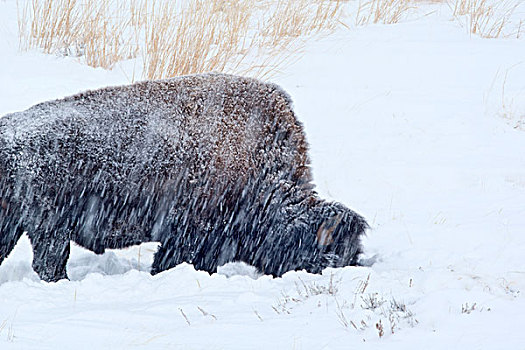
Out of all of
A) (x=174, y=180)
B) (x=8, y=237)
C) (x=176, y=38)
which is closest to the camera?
(x=8, y=237)

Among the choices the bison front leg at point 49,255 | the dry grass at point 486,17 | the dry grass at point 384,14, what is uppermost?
the dry grass at point 486,17

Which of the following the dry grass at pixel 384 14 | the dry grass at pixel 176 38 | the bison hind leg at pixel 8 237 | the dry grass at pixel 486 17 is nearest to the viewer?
the bison hind leg at pixel 8 237

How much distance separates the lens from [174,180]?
162 inches

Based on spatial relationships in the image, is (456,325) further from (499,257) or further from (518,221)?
(518,221)

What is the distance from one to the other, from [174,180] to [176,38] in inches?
136

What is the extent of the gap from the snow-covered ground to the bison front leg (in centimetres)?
11

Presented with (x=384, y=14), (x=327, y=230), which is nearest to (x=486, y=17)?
(x=384, y=14)

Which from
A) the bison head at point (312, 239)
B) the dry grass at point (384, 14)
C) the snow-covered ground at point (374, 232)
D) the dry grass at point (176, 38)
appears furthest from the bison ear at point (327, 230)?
the dry grass at point (384, 14)

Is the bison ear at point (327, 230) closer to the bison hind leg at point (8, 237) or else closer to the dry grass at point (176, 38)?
the bison hind leg at point (8, 237)

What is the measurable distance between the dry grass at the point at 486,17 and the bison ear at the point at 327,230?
245 inches

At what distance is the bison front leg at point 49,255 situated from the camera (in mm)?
3842

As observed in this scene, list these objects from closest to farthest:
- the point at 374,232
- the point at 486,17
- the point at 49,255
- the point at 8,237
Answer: the point at 8,237
the point at 49,255
the point at 374,232
the point at 486,17

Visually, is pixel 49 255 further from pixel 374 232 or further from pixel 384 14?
pixel 384 14

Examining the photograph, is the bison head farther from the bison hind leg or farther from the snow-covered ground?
the bison hind leg
